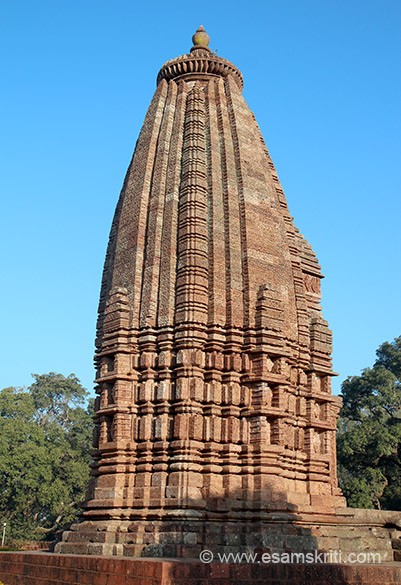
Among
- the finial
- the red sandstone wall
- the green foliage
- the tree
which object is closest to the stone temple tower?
the red sandstone wall

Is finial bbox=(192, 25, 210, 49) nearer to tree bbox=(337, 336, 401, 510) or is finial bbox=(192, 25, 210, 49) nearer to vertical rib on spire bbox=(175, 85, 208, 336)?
vertical rib on spire bbox=(175, 85, 208, 336)

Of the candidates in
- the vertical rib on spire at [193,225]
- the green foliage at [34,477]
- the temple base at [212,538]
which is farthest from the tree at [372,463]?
the vertical rib on spire at [193,225]

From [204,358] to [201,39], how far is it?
9.65 meters

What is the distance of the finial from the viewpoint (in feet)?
62.6

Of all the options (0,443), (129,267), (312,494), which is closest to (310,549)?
(312,494)

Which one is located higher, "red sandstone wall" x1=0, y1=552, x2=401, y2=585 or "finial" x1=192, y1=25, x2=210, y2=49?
"finial" x1=192, y1=25, x2=210, y2=49

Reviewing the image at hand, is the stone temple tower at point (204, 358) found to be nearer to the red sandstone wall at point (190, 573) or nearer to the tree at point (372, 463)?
the red sandstone wall at point (190, 573)

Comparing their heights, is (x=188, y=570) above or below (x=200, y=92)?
below

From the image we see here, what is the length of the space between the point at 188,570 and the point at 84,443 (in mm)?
40598

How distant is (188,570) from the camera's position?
1012cm

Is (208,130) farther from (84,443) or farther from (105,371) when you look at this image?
(84,443)

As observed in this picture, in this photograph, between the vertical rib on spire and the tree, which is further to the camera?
the tree

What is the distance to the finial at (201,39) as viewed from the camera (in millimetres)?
19078

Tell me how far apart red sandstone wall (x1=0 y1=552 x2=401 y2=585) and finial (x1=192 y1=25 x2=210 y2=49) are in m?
13.7
